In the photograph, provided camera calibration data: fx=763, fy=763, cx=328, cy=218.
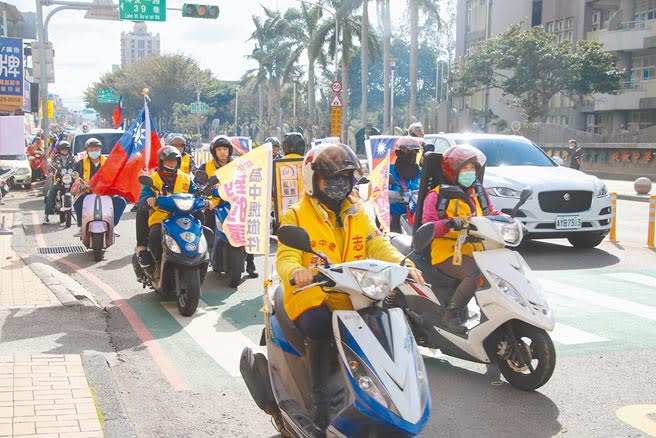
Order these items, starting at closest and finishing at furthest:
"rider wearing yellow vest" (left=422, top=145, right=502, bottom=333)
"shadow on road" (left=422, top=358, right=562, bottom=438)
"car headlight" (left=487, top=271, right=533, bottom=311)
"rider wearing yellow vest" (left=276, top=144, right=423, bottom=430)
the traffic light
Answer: "rider wearing yellow vest" (left=276, top=144, right=423, bottom=430)
"shadow on road" (left=422, top=358, right=562, bottom=438)
"car headlight" (left=487, top=271, right=533, bottom=311)
"rider wearing yellow vest" (left=422, top=145, right=502, bottom=333)
the traffic light

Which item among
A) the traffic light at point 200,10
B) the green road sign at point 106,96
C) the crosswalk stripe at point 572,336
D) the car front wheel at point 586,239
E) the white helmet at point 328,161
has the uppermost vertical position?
the green road sign at point 106,96

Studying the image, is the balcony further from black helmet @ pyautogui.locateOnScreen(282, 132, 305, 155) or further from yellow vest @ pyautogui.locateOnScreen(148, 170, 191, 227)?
yellow vest @ pyautogui.locateOnScreen(148, 170, 191, 227)

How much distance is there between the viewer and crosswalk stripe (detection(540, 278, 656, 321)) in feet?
26.1

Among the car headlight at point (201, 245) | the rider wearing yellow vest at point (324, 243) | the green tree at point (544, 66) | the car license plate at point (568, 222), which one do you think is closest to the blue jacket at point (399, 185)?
the car headlight at point (201, 245)

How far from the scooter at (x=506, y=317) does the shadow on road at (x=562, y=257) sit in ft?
16.5

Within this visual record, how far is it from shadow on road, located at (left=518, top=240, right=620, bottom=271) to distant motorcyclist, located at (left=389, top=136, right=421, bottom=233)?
94.6 inches

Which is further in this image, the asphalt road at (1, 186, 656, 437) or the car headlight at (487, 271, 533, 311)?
the car headlight at (487, 271, 533, 311)

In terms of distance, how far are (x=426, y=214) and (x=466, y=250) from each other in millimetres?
468

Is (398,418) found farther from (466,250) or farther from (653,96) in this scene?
(653,96)

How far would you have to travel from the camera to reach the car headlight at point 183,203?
8.01 metres

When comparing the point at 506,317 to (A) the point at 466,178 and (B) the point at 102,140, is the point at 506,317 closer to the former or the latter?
(A) the point at 466,178

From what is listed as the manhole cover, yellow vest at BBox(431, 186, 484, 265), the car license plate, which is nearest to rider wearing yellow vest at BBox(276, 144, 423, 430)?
yellow vest at BBox(431, 186, 484, 265)

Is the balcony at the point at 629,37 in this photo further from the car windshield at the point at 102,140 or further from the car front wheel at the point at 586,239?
the car front wheel at the point at 586,239

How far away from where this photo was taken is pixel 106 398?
4.99 meters
